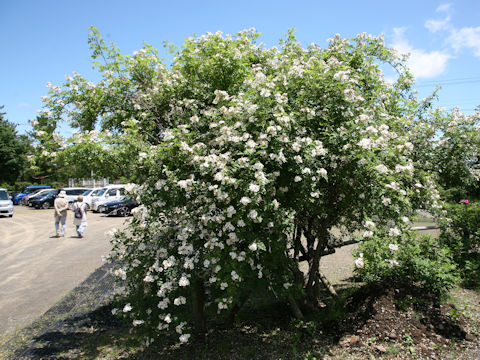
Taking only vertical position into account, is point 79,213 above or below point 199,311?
above

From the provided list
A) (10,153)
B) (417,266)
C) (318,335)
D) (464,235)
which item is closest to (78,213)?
(318,335)

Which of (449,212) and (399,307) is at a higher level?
(449,212)

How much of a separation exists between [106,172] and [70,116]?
1.47 meters

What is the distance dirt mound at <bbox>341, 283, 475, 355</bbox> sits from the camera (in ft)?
13.0

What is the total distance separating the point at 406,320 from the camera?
420cm

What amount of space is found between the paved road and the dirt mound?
5002mm

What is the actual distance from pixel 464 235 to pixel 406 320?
2735 millimetres

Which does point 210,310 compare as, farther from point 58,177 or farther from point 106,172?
point 58,177

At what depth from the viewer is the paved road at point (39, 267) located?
18.9 feet

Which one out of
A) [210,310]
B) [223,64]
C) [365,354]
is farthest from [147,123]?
[365,354]

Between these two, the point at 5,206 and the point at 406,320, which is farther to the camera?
the point at 5,206

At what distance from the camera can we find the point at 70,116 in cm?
510

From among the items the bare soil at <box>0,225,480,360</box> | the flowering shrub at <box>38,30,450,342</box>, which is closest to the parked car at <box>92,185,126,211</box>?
the bare soil at <box>0,225,480,360</box>

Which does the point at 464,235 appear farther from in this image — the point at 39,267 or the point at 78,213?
the point at 78,213
